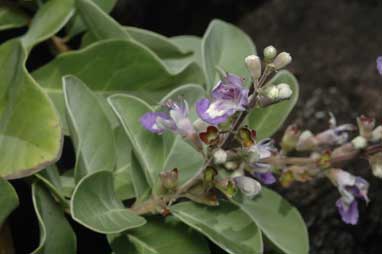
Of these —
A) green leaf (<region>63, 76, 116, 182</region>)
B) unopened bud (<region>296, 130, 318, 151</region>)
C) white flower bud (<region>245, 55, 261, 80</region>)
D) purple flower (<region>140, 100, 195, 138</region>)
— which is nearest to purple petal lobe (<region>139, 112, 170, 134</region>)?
purple flower (<region>140, 100, 195, 138</region>)

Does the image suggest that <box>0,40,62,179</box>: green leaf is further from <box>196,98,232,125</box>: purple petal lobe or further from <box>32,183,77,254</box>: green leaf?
<box>196,98,232,125</box>: purple petal lobe

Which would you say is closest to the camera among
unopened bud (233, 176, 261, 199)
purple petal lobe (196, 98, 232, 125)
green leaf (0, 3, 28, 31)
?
purple petal lobe (196, 98, 232, 125)

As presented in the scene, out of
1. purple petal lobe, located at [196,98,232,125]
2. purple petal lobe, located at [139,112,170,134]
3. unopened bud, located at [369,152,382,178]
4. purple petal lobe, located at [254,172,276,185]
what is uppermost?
purple petal lobe, located at [196,98,232,125]

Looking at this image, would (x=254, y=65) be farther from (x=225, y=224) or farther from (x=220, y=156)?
(x=225, y=224)

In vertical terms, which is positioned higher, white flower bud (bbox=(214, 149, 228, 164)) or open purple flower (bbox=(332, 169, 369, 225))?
white flower bud (bbox=(214, 149, 228, 164))

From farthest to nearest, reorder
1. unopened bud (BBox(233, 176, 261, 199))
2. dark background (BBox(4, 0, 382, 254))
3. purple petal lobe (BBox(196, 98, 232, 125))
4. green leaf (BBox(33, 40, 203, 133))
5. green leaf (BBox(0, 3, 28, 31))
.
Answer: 1. dark background (BBox(4, 0, 382, 254))
2. green leaf (BBox(0, 3, 28, 31))
3. green leaf (BBox(33, 40, 203, 133))
4. unopened bud (BBox(233, 176, 261, 199))
5. purple petal lobe (BBox(196, 98, 232, 125))

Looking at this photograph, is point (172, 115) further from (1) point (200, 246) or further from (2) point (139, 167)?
(1) point (200, 246)

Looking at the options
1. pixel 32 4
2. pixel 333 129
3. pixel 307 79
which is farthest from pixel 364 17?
pixel 32 4
